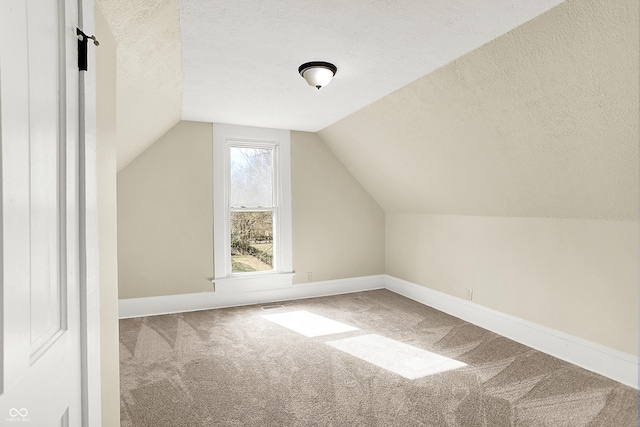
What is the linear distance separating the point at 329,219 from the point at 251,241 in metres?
1.11

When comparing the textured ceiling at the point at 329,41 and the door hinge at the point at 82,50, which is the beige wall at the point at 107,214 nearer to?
the door hinge at the point at 82,50

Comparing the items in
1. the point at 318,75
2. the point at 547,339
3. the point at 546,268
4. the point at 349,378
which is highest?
the point at 318,75

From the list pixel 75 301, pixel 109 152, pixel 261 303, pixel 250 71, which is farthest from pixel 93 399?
pixel 261 303

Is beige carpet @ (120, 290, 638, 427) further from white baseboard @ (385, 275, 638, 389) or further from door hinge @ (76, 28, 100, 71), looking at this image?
door hinge @ (76, 28, 100, 71)

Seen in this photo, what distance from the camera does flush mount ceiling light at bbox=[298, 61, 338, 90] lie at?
261cm

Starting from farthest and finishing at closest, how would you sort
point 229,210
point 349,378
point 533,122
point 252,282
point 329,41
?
point 252,282
point 229,210
point 349,378
point 533,122
point 329,41

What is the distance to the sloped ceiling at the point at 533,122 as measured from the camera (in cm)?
189

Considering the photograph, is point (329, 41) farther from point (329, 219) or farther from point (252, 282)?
point (252, 282)

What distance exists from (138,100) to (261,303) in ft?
9.39

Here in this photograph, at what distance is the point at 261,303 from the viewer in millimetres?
4602

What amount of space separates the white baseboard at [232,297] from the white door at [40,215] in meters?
3.40

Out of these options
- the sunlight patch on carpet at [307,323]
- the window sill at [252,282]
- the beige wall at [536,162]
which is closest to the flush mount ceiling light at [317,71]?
the beige wall at [536,162]

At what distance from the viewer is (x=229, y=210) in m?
4.50

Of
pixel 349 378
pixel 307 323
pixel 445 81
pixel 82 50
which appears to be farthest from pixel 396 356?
pixel 82 50
